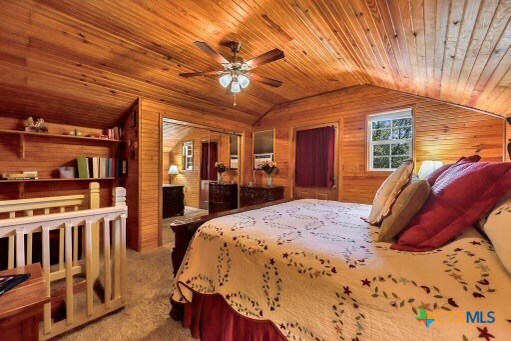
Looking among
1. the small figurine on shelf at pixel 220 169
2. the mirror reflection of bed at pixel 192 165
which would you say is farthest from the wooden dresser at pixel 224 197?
the mirror reflection of bed at pixel 192 165

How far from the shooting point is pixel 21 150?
2889 mm

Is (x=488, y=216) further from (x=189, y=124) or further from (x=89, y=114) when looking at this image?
(x=89, y=114)

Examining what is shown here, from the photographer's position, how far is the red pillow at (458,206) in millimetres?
962

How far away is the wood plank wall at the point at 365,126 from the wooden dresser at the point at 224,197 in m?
1.01

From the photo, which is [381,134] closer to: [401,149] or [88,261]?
[401,149]

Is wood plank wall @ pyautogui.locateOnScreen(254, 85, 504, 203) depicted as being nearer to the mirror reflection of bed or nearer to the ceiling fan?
the mirror reflection of bed

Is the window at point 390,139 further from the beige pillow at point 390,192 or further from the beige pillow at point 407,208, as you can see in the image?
the beige pillow at point 407,208

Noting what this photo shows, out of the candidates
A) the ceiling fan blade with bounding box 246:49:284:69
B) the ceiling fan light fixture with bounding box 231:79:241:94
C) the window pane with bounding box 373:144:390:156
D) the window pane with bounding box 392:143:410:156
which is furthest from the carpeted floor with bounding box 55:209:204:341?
the window pane with bounding box 392:143:410:156

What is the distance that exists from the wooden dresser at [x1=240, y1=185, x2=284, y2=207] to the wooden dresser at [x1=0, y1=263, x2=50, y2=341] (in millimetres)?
3638

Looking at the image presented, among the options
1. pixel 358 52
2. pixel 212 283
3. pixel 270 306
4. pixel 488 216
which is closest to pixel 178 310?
pixel 212 283

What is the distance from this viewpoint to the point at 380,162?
143 inches

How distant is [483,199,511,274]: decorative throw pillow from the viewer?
2.52 feet

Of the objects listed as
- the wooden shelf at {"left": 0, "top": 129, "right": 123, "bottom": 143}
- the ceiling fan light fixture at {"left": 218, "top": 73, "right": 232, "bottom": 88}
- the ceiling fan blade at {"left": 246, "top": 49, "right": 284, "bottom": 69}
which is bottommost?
the wooden shelf at {"left": 0, "top": 129, "right": 123, "bottom": 143}

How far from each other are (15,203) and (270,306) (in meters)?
2.08
